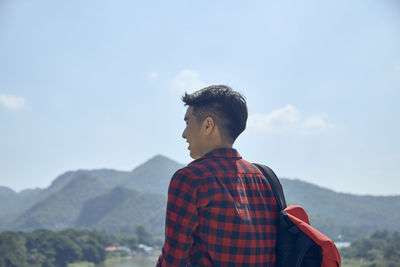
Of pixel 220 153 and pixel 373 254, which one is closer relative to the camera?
pixel 220 153

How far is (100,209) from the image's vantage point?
120m

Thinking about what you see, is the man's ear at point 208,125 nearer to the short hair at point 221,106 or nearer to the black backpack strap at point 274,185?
the short hair at point 221,106

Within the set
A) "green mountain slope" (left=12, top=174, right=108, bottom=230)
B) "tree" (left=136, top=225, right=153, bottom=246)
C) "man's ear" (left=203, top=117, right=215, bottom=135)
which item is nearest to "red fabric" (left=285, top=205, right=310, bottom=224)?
"man's ear" (left=203, top=117, right=215, bottom=135)

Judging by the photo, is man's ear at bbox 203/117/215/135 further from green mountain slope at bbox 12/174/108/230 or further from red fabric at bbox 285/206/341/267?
green mountain slope at bbox 12/174/108/230

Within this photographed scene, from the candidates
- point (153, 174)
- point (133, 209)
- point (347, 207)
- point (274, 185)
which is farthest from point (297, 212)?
point (153, 174)

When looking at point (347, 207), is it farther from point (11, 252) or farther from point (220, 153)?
point (220, 153)

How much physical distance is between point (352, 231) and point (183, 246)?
8765 centimetres

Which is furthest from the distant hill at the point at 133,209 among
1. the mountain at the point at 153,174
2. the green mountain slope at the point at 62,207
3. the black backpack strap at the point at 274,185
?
the black backpack strap at the point at 274,185

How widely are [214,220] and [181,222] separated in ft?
0.32

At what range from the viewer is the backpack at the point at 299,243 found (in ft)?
3.96

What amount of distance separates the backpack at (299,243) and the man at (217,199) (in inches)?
1.1

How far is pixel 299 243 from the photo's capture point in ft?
4.13

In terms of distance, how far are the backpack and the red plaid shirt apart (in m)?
0.04

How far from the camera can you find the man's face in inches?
53.1
